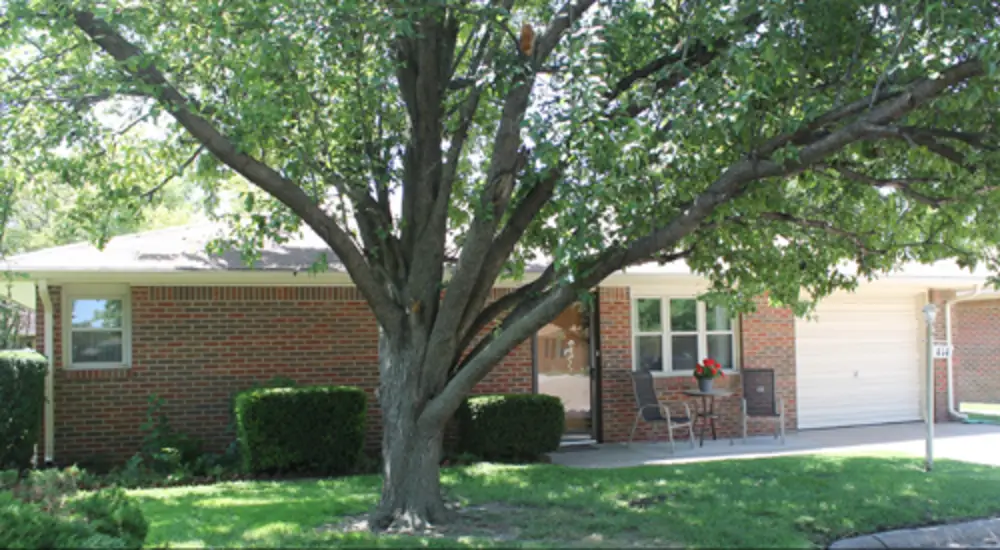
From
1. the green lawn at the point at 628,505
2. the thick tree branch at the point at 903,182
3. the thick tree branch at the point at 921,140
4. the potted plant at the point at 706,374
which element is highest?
the thick tree branch at the point at 921,140

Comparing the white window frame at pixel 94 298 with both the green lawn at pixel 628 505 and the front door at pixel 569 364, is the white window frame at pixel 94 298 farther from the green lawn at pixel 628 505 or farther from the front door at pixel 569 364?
the front door at pixel 569 364

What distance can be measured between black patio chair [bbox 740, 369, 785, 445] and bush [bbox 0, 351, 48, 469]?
992cm

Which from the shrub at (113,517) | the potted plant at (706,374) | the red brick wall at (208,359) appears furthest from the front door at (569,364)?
the shrub at (113,517)

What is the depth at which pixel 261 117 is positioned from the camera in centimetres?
Result: 735

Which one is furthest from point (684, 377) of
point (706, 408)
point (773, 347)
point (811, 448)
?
point (811, 448)

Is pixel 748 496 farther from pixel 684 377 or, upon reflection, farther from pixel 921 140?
pixel 684 377

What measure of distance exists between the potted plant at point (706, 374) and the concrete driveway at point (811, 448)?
0.92 metres

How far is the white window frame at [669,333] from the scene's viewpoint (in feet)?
47.6

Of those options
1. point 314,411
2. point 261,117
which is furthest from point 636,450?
point 261,117

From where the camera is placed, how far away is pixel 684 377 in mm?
14586

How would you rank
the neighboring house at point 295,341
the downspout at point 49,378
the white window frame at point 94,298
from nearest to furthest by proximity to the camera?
the downspout at point 49,378 < the neighboring house at point 295,341 < the white window frame at point 94,298

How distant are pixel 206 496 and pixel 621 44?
21.1ft

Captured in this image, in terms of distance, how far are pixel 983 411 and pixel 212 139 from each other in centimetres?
1757

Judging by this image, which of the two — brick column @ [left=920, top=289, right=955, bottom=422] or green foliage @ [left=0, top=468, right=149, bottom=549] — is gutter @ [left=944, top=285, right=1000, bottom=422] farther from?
green foliage @ [left=0, top=468, right=149, bottom=549]
